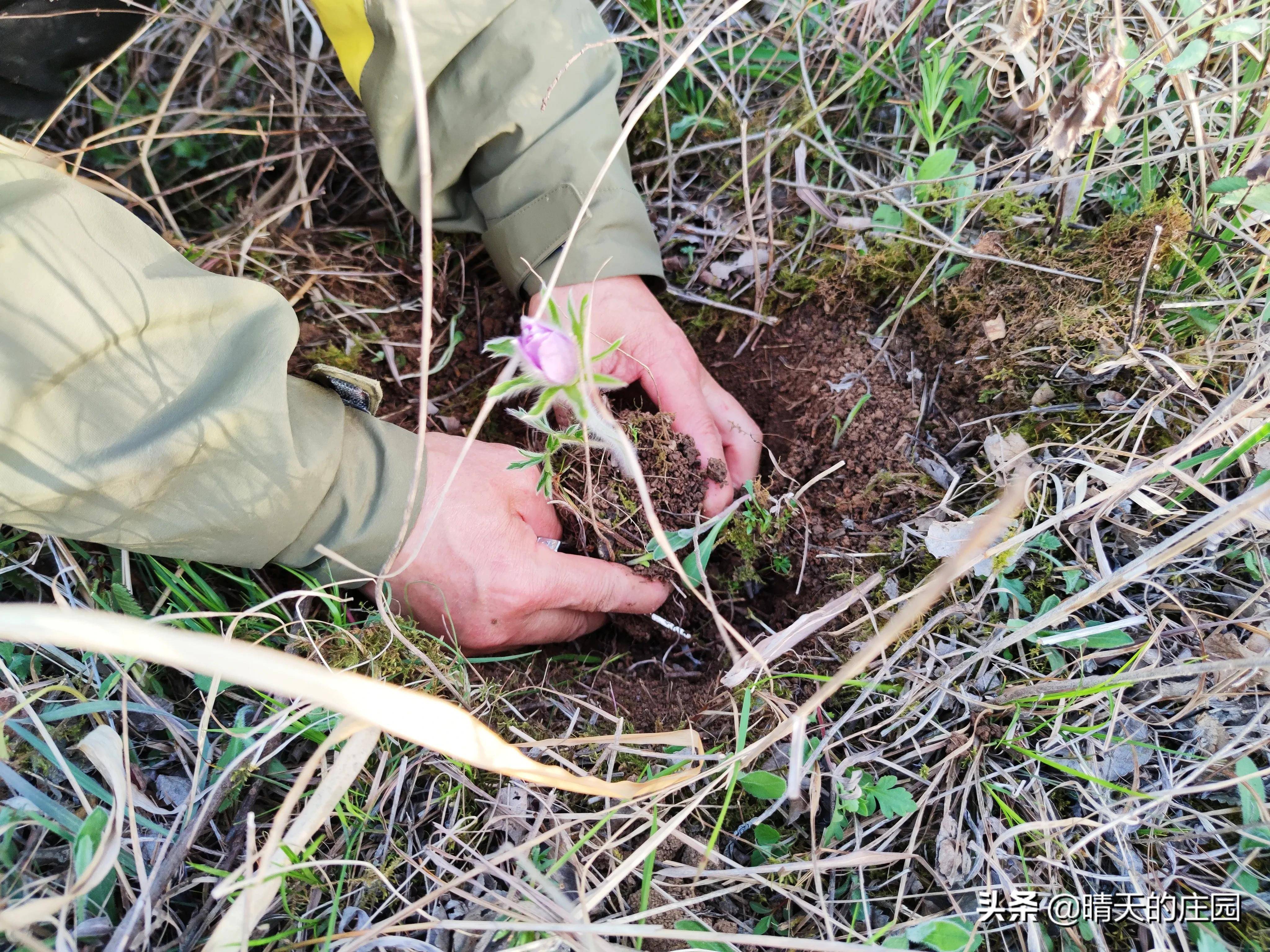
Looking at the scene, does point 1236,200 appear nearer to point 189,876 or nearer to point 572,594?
point 572,594

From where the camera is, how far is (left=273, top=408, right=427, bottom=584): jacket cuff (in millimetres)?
1644

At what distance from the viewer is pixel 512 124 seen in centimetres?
185

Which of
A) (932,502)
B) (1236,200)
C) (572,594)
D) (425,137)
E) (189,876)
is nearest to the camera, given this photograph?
(425,137)

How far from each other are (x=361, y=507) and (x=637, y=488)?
605 millimetres

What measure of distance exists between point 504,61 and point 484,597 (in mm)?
1253

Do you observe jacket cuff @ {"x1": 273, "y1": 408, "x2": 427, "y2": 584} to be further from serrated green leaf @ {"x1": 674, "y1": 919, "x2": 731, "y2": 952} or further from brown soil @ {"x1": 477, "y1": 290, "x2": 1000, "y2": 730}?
serrated green leaf @ {"x1": 674, "y1": 919, "x2": 731, "y2": 952}

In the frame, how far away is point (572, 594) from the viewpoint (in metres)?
1.80

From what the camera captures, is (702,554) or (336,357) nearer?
(702,554)

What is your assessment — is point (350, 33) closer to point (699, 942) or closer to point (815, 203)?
point (815, 203)

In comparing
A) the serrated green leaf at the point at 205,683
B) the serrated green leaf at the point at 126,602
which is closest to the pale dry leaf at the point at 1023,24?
the serrated green leaf at the point at 205,683

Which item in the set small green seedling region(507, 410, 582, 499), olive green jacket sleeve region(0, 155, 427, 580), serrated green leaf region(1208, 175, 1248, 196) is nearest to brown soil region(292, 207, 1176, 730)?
serrated green leaf region(1208, 175, 1248, 196)

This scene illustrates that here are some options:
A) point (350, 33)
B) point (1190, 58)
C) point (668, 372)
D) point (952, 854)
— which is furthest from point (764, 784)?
point (350, 33)

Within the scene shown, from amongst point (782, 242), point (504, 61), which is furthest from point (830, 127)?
point (504, 61)

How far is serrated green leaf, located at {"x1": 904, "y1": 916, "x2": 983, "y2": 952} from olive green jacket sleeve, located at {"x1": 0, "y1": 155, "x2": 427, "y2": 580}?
4.40 ft
